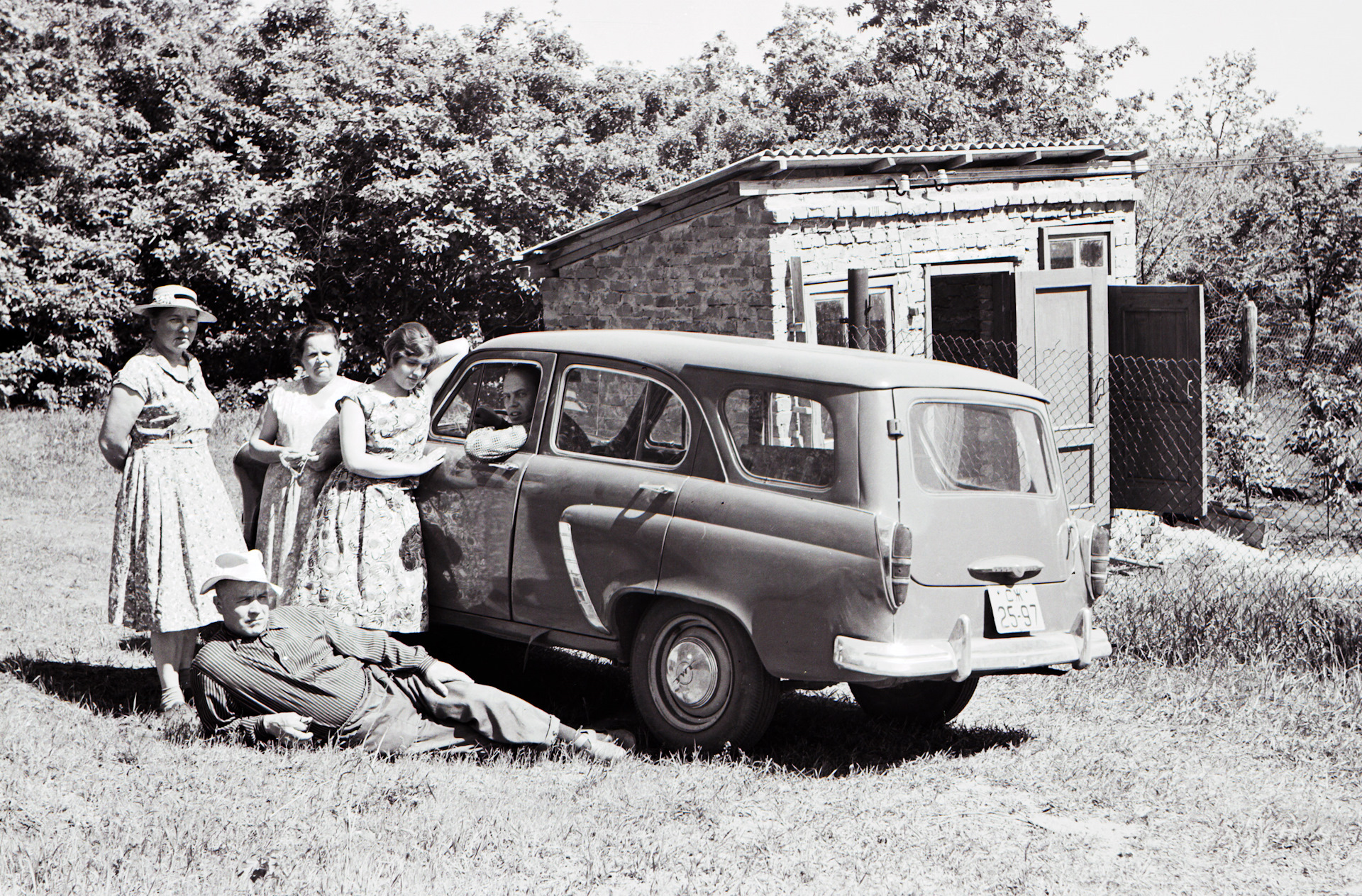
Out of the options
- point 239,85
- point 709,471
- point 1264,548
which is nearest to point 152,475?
point 709,471

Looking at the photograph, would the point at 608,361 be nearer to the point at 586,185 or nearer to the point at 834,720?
the point at 834,720

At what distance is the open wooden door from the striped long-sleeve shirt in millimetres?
5601

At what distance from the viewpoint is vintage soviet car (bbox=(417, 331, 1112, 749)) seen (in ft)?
16.1

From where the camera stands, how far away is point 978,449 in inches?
207

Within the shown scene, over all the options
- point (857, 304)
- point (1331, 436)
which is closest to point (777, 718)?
point (857, 304)

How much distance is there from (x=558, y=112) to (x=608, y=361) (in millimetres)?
20559

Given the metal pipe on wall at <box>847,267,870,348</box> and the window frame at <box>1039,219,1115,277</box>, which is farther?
the window frame at <box>1039,219,1115,277</box>

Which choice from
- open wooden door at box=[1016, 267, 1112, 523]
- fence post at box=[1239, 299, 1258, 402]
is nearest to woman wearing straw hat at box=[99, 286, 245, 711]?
open wooden door at box=[1016, 267, 1112, 523]

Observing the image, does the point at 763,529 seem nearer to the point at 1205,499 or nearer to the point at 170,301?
the point at 170,301

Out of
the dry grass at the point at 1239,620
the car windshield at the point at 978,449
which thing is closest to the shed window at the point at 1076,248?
the dry grass at the point at 1239,620

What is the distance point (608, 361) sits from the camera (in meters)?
5.70

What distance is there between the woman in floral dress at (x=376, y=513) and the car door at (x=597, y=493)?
0.51 meters

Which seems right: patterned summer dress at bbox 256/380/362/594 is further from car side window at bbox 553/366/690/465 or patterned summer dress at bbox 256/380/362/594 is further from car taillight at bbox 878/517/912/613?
car taillight at bbox 878/517/912/613

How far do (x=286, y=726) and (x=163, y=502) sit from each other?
49.2 inches
